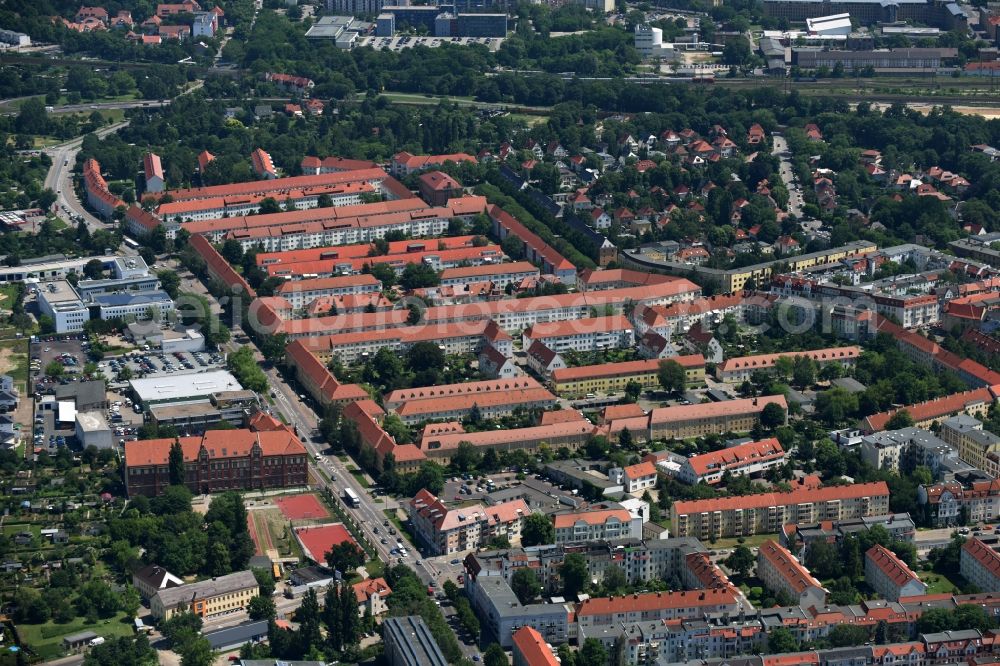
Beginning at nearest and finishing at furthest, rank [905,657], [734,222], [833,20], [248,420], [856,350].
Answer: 1. [905,657]
2. [248,420]
3. [856,350]
4. [734,222]
5. [833,20]

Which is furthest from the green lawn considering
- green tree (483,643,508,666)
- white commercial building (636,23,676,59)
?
white commercial building (636,23,676,59)

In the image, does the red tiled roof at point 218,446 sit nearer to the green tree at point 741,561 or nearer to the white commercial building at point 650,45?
the green tree at point 741,561

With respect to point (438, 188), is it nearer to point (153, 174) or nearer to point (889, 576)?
point (153, 174)

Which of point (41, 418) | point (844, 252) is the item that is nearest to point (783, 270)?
point (844, 252)

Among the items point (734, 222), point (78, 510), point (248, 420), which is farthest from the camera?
point (734, 222)

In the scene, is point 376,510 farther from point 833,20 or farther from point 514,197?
point 833,20

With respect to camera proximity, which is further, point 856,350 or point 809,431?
point 856,350
